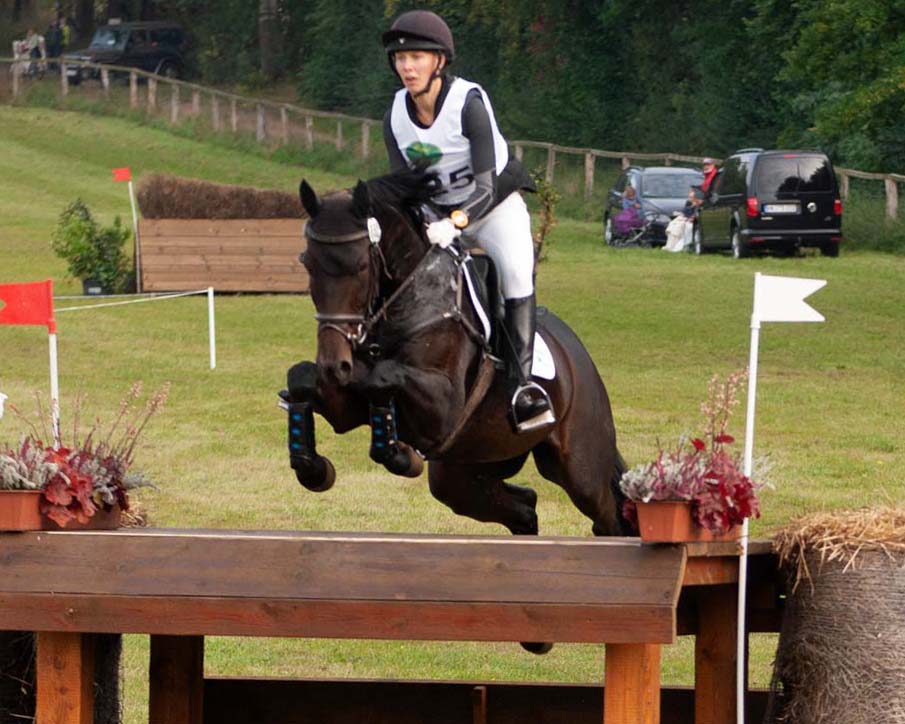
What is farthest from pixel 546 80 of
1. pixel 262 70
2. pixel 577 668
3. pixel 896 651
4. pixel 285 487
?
pixel 896 651

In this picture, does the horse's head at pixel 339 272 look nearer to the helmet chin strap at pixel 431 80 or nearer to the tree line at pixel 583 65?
the helmet chin strap at pixel 431 80

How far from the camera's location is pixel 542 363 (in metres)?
6.24

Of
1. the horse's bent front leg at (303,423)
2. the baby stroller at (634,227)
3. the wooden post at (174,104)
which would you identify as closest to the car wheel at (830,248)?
the baby stroller at (634,227)

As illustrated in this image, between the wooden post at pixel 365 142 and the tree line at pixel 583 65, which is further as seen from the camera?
the wooden post at pixel 365 142

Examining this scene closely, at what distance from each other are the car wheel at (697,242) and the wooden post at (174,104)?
778 inches

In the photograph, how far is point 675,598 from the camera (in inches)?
167

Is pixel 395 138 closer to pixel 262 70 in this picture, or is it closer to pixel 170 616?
pixel 170 616

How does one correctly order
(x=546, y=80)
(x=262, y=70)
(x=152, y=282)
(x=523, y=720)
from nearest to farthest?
(x=523, y=720)
(x=152, y=282)
(x=546, y=80)
(x=262, y=70)

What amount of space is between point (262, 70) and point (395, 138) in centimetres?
4727

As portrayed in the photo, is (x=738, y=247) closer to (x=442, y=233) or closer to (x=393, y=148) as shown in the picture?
(x=393, y=148)

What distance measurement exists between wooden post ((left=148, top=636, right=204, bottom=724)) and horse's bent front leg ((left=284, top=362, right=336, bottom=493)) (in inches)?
25.8

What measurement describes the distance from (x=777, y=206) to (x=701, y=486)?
63.7 ft

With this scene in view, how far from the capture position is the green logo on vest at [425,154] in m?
5.76

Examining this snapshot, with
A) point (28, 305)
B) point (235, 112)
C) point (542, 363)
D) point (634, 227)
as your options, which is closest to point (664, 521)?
point (542, 363)
